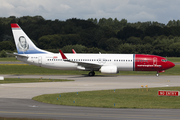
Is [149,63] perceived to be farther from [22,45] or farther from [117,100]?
[117,100]

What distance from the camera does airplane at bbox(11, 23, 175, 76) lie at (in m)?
49.4

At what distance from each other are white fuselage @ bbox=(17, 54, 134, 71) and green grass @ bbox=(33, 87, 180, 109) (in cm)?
2103

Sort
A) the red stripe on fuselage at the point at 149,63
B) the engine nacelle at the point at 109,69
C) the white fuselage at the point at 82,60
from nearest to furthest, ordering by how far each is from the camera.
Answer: the engine nacelle at the point at 109,69, the red stripe on fuselage at the point at 149,63, the white fuselage at the point at 82,60

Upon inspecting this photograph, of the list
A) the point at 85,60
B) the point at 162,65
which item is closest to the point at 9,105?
the point at 85,60

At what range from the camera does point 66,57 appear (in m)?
50.9

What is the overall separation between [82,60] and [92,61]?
1814 mm

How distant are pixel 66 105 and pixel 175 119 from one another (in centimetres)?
880

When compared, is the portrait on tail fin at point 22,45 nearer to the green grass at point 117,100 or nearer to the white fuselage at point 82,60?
the white fuselage at point 82,60

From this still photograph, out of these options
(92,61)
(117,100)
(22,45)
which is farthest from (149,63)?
(117,100)

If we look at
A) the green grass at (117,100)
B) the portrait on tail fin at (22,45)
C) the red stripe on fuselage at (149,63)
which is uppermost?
the portrait on tail fin at (22,45)

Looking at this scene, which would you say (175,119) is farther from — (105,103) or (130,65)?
(130,65)

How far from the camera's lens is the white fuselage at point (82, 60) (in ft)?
164

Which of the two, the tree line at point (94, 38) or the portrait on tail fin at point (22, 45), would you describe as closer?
the portrait on tail fin at point (22, 45)

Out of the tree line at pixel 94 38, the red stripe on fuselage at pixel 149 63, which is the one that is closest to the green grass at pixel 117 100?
the red stripe on fuselage at pixel 149 63
